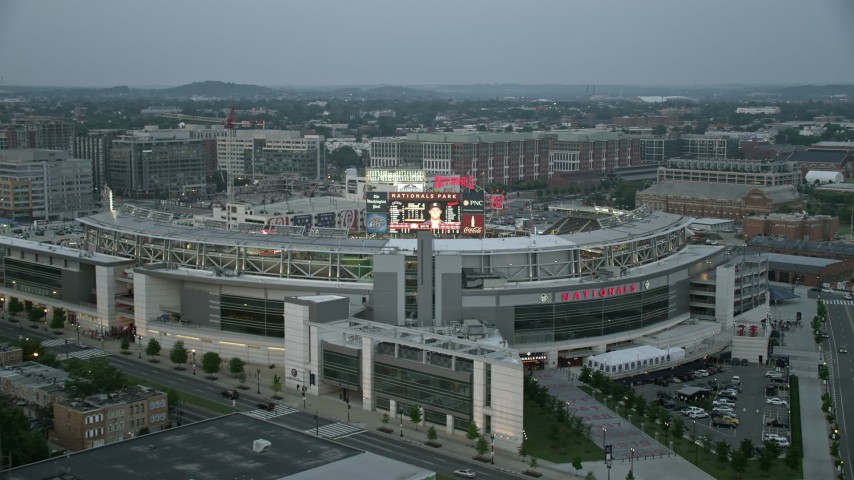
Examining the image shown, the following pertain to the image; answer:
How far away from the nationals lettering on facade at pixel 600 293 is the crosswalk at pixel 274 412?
7.68 m

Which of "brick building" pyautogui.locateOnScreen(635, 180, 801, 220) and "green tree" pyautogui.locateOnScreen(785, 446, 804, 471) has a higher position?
"brick building" pyautogui.locateOnScreen(635, 180, 801, 220)

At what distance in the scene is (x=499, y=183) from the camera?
71438 millimetres

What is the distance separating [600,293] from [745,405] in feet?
16.0

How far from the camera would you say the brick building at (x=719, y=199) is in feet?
176

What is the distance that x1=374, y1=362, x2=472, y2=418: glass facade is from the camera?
21438 millimetres

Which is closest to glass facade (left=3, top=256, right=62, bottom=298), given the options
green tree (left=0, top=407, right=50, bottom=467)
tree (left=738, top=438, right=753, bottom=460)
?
green tree (left=0, top=407, right=50, bottom=467)

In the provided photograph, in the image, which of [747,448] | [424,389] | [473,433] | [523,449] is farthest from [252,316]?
[747,448]

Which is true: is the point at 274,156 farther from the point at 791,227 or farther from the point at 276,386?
the point at 276,386

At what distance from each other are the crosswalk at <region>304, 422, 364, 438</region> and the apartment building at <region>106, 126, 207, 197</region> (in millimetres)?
46440

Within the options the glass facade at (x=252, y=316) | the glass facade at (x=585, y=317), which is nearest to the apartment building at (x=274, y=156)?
the glass facade at (x=252, y=316)

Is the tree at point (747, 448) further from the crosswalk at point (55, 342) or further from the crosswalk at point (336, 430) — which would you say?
the crosswalk at point (55, 342)

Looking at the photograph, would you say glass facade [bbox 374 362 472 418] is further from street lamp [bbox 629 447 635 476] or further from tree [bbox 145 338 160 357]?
tree [bbox 145 338 160 357]

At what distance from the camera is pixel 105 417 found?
2019 cm

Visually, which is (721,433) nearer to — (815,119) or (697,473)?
(697,473)
